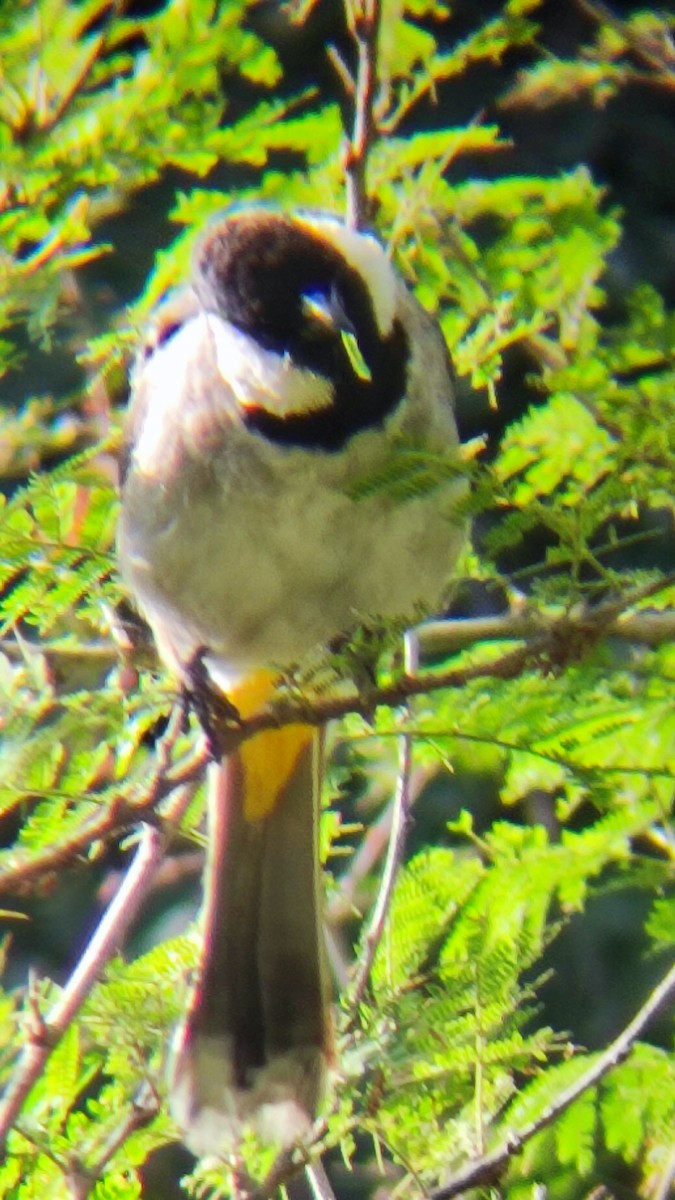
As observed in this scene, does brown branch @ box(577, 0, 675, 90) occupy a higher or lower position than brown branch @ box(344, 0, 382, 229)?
lower

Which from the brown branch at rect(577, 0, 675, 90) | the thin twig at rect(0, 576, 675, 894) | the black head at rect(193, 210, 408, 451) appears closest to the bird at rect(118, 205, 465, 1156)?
the black head at rect(193, 210, 408, 451)

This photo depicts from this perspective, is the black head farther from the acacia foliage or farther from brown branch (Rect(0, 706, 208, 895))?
brown branch (Rect(0, 706, 208, 895))

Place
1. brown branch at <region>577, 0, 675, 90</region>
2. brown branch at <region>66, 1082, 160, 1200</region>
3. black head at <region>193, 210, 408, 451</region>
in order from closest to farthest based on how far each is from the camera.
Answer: brown branch at <region>66, 1082, 160, 1200</region> < black head at <region>193, 210, 408, 451</region> < brown branch at <region>577, 0, 675, 90</region>

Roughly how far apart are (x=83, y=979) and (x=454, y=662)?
93 cm

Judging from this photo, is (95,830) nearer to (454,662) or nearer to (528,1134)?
(528,1134)

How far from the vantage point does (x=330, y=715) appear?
7.51 feet

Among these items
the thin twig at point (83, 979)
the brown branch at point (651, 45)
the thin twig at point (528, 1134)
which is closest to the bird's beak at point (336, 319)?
the thin twig at point (83, 979)

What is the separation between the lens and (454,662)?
9.34 feet

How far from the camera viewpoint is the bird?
7.98 ft

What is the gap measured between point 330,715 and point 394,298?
593 mm

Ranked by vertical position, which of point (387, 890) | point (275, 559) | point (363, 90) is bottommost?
point (387, 890)

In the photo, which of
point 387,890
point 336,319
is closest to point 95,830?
point 387,890

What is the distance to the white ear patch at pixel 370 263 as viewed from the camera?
2.49 m

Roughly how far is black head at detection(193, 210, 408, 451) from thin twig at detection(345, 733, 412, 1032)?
41 cm
